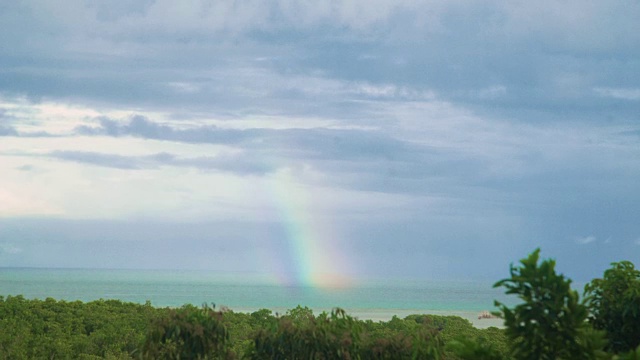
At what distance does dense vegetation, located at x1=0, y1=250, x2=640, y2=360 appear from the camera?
862 centimetres

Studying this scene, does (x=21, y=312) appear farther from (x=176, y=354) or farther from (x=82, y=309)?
(x=176, y=354)

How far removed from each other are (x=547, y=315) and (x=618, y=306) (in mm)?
3274

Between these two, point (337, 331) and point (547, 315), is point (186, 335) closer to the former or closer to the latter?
point (337, 331)

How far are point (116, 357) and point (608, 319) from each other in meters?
11.7

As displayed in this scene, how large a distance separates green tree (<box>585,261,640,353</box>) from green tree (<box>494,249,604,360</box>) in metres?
2.60

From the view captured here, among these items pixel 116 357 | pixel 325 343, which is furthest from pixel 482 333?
pixel 325 343

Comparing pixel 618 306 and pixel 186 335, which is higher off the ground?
pixel 618 306

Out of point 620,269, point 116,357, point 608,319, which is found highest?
point 620,269

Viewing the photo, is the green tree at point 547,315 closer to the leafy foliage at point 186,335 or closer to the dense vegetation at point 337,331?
the dense vegetation at point 337,331

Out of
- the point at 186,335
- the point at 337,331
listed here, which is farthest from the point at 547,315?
the point at 186,335

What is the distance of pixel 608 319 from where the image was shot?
37.6ft

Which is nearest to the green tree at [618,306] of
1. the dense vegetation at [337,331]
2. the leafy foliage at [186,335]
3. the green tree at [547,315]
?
the dense vegetation at [337,331]

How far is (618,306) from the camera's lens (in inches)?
444

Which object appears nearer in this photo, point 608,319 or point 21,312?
point 608,319
